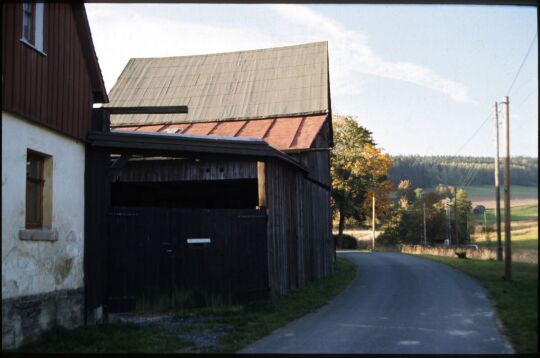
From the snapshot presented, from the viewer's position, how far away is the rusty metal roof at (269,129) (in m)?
19.3

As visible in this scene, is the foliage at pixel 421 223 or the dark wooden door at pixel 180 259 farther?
the foliage at pixel 421 223

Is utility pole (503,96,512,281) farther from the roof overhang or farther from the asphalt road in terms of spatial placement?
the roof overhang

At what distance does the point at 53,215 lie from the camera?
10680 mm

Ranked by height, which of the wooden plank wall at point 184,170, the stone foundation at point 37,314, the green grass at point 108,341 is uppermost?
the wooden plank wall at point 184,170

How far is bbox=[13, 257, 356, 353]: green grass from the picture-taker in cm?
922

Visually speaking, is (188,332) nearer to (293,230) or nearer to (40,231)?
(40,231)

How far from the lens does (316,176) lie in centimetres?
2245

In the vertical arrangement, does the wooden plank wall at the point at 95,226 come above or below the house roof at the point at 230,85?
below

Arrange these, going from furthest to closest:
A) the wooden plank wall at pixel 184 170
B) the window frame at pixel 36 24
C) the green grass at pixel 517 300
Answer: the wooden plank wall at pixel 184 170 → the window frame at pixel 36 24 → the green grass at pixel 517 300

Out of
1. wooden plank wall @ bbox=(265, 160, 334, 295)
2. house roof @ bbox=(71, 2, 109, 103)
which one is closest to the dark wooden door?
wooden plank wall @ bbox=(265, 160, 334, 295)

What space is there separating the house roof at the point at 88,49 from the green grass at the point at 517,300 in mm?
9646

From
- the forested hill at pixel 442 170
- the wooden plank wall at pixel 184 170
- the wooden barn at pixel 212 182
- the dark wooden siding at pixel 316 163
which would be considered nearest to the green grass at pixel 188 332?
the wooden barn at pixel 212 182

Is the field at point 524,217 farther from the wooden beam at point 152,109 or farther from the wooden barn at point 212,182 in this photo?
the wooden beam at point 152,109

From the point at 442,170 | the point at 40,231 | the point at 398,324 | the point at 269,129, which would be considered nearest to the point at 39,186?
the point at 40,231
